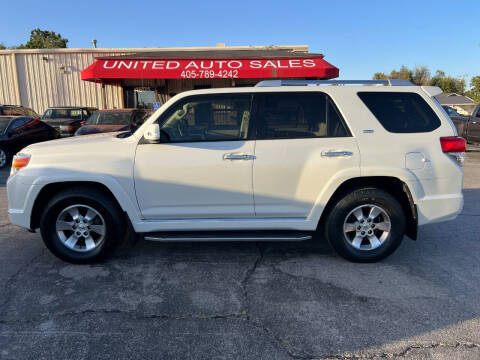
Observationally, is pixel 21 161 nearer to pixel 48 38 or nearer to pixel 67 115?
pixel 67 115

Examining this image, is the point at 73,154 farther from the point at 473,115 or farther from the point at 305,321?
the point at 473,115

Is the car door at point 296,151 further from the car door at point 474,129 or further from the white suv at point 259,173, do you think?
the car door at point 474,129

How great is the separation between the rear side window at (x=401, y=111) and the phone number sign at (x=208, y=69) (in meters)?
12.9

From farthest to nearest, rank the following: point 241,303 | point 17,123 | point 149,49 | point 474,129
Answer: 1. point 149,49
2. point 474,129
3. point 17,123
4. point 241,303

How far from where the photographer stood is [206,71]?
16.9 metres

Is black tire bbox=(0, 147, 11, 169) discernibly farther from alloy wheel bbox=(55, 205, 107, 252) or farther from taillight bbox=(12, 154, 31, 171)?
alloy wheel bbox=(55, 205, 107, 252)

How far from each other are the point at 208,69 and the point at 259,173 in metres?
14.2

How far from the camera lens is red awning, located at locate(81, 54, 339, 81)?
16484 mm

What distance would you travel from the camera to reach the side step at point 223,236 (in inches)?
148

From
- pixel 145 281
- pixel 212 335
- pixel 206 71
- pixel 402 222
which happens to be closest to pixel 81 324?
pixel 145 281

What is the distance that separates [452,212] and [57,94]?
2373cm

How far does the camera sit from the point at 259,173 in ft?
12.3

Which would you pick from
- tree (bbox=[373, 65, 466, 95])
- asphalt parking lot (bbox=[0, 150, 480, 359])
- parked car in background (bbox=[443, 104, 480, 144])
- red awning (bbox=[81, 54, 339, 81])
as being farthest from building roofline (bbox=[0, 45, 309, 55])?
tree (bbox=[373, 65, 466, 95])

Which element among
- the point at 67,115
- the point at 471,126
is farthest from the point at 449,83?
the point at 67,115
